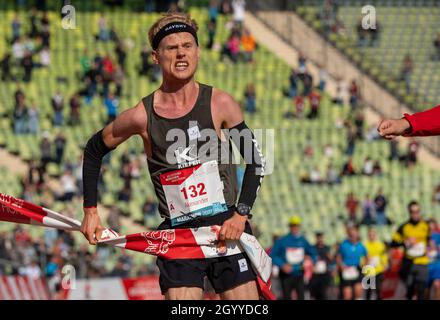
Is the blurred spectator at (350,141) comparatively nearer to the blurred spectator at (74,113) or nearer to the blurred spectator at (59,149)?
the blurred spectator at (74,113)

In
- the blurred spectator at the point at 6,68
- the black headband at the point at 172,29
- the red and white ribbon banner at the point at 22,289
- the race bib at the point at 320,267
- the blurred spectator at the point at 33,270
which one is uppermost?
the black headband at the point at 172,29

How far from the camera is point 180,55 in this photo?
864 centimetres

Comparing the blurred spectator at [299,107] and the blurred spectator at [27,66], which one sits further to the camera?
the blurred spectator at [299,107]

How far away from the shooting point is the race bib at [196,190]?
28.5 feet

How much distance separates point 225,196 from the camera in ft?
28.8

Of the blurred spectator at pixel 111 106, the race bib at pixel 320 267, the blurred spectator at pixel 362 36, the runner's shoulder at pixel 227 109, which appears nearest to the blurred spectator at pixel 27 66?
the blurred spectator at pixel 111 106

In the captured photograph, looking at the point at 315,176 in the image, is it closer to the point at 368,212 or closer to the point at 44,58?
the point at 368,212

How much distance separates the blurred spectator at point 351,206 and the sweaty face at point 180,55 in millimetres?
18638

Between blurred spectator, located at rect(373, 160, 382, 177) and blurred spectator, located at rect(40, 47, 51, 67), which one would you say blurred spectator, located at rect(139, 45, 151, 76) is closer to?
blurred spectator, located at rect(40, 47, 51, 67)

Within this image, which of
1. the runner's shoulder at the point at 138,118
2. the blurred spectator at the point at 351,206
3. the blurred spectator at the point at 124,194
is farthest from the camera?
the blurred spectator at the point at 351,206

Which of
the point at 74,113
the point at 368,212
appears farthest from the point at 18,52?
the point at 368,212

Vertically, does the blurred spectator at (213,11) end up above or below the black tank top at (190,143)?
above

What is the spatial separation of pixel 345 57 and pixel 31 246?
14.6 meters

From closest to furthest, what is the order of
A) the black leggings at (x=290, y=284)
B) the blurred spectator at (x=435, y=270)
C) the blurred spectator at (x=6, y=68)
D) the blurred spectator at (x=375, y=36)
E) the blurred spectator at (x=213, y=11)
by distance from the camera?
the blurred spectator at (x=435, y=270) → the black leggings at (x=290, y=284) → the blurred spectator at (x=6, y=68) → the blurred spectator at (x=213, y=11) → the blurred spectator at (x=375, y=36)
